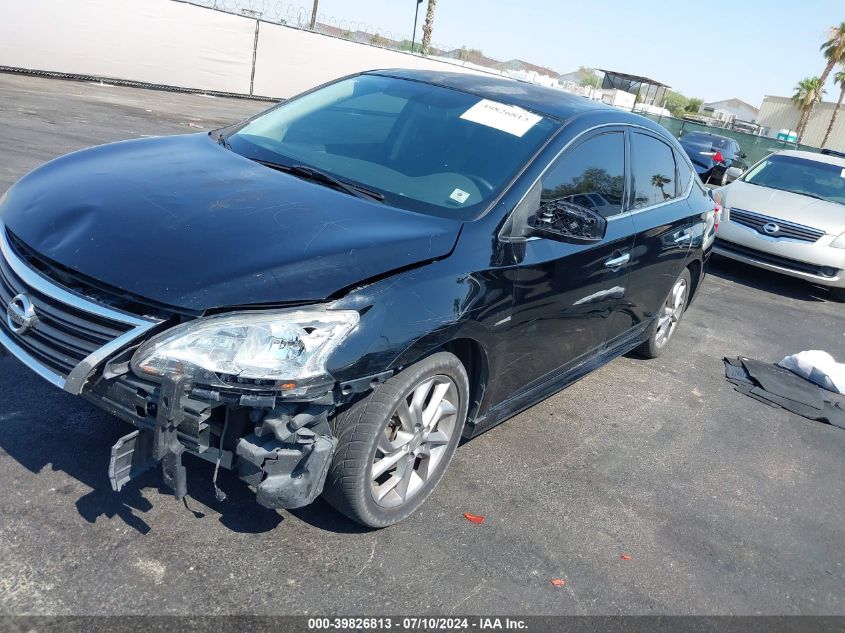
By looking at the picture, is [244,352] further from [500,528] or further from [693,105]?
[693,105]

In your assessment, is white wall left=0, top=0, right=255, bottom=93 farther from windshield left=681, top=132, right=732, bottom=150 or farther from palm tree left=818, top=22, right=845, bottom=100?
palm tree left=818, top=22, right=845, bottom=100

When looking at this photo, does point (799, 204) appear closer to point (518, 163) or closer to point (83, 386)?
point (518, 163)

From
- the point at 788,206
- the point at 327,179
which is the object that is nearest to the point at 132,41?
the point at 788,206

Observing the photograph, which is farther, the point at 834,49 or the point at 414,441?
the point at 834,49

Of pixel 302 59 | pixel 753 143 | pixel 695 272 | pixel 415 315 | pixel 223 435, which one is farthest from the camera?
pixel 753 143

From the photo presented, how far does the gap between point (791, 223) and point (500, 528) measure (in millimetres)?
7200

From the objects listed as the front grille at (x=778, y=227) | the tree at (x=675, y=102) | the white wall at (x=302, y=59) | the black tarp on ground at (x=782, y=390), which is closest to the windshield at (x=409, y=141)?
the black tarp on ground at (x=782, y=390)

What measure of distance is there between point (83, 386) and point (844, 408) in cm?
547

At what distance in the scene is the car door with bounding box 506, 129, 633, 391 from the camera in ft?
11.4

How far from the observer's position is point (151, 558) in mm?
2697

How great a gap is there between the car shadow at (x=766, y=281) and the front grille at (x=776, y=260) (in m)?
0.39

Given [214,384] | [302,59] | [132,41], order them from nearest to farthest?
1. [214,384]
2. [132,41]
3. [302,59]

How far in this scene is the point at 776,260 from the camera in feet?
29.5

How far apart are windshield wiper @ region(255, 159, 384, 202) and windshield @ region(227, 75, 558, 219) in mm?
49
